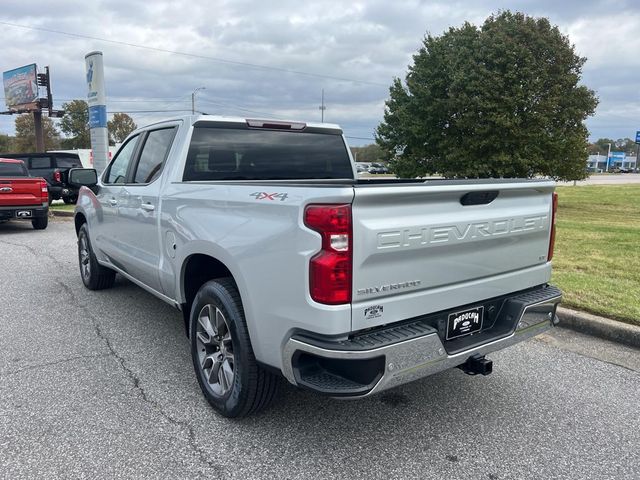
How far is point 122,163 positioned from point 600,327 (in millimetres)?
4814

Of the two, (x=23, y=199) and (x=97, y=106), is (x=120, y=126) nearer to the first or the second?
(x=97, y=106)

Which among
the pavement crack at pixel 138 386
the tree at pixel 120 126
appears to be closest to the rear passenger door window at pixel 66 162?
the pavement crack at pixel 138 386

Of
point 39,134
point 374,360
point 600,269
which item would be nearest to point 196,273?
point 374,360

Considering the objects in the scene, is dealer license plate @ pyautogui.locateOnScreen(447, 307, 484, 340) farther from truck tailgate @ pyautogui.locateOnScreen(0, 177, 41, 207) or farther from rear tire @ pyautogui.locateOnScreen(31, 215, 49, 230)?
rear tire @ pyautogui.locateOnScreen(31, 215, 49, 230)

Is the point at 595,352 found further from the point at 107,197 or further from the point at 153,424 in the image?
the point at 107,197

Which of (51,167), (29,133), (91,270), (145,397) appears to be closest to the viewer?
(145,397)

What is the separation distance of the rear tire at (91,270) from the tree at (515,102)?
56.5ft

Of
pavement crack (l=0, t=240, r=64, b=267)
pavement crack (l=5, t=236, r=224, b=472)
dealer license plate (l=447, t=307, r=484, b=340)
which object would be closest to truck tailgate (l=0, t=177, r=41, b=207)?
pavement crack (l=0, t=240, r=64, b=267)

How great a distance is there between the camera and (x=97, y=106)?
1526 centimetres

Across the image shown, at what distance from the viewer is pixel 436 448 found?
2.90m

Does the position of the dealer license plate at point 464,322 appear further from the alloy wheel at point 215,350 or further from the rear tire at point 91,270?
the rear tire at point 91,270

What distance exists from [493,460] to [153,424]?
201 cm

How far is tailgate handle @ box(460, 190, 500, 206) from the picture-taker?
9.18ft

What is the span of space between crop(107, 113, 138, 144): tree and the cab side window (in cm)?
8768
